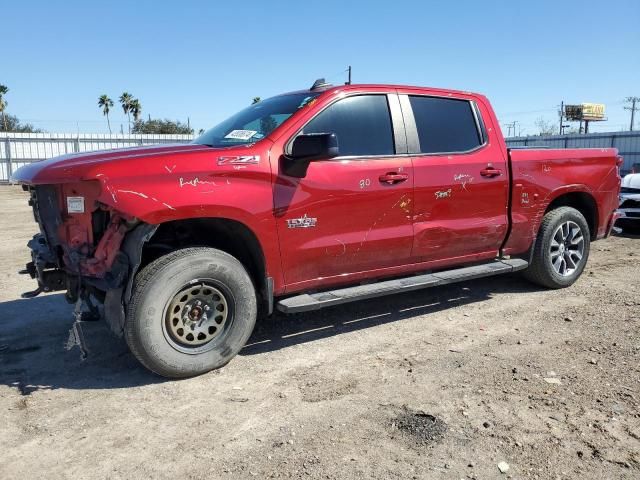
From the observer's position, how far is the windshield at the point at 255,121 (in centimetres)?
424

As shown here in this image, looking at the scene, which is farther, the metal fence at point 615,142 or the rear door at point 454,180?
the metal fence at point 615,142

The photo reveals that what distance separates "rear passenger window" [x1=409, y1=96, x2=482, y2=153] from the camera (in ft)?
15.8

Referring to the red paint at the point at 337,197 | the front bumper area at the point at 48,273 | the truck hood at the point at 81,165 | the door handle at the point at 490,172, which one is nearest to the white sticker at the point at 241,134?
the red paint at the point at 337,197

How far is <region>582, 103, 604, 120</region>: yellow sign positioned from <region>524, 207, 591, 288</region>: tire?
268ft

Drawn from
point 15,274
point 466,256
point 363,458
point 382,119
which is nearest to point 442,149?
point 382,119

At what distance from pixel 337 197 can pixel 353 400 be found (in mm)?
1542

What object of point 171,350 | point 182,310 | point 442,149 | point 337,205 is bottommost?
point 171,350

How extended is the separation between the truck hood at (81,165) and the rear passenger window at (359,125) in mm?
1011

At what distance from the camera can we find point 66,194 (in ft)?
12.1

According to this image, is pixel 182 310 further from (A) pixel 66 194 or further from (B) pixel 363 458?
(B) pixel 363 458

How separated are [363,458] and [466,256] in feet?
9.29

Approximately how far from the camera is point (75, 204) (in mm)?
3631

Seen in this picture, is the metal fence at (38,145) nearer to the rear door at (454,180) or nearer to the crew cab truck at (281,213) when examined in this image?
the rear door at (454,180)

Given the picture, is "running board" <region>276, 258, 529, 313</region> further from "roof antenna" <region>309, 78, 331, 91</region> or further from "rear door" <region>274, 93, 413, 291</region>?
"roof antenna" <region>309, 78, 331, 91</region>
